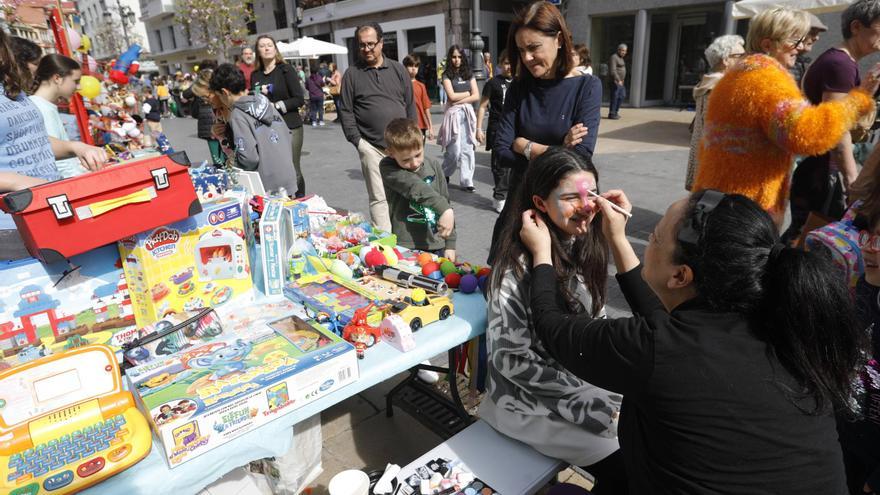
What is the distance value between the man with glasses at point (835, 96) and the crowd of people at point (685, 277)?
1cm

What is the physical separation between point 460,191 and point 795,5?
16.4 feet

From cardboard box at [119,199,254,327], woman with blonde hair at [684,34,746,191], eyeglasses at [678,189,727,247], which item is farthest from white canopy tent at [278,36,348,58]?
eyeglasses at [678,189,727,247]

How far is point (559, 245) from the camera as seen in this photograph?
1.78 metres

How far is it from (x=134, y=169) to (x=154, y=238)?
0.83 feet

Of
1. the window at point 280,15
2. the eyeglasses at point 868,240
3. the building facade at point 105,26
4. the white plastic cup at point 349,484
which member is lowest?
the white plastic cup at point 349,484

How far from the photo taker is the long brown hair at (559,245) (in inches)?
68.4

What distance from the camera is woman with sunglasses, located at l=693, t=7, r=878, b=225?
86.1 inches

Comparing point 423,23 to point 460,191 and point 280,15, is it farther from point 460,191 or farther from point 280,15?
point 460,191

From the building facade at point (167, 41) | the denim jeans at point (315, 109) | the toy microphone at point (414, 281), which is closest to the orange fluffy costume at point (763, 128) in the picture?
the toy microphone at point (414, 281)

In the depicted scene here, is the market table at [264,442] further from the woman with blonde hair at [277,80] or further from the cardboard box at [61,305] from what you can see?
the woman with blonde hair at [277,80]

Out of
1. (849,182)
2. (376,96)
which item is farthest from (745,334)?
(376,96)

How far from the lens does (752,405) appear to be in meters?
1.04

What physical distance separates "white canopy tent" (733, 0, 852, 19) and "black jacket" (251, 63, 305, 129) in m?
5.30

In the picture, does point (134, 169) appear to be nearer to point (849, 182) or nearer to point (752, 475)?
point (752, 475)
